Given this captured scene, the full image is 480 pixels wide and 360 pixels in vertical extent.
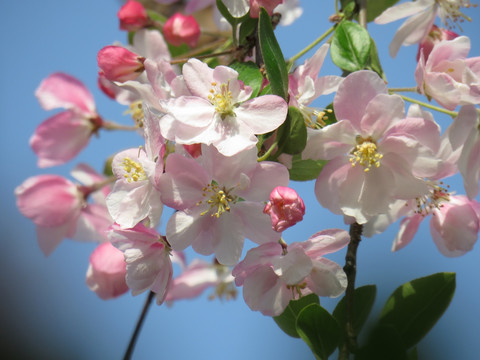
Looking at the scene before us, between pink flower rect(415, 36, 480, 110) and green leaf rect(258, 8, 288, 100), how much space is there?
0.18m

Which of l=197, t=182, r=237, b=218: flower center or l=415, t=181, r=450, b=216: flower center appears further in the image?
l=415, t=181, r=450, b=216: flower center

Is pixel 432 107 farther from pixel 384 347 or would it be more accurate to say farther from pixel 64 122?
pixel 64 122

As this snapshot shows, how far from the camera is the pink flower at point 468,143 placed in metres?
0.71

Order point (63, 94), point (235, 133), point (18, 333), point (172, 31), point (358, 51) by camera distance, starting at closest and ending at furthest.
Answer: point (235, 133) → point (358, 51) → point (172, 31) → point (63, 94) → point (18, 333)

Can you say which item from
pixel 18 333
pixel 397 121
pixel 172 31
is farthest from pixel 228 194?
pixel 18 333

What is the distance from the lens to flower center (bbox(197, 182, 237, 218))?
2.38ft

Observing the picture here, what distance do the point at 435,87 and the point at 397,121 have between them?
3.2 inches

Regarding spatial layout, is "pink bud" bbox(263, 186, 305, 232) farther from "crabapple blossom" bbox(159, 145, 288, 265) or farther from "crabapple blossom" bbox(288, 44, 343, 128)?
"crabapple blossom" bbox(288, 44, 343, 128)

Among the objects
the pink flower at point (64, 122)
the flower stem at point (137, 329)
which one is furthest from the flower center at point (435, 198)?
the pink flower at point (64, 122)

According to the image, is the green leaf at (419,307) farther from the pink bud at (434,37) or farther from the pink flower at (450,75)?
the pink bud at (434,37)

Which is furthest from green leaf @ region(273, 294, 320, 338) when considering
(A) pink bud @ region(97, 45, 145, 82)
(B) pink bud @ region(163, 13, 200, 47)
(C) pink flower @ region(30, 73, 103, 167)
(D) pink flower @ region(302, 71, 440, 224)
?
(C) pink flower @ region(30, 73, 103, 167)

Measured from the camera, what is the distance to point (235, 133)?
704 mm

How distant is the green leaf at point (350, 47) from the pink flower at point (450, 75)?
7cm

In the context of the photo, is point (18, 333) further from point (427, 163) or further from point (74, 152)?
point (427, 163)
